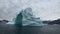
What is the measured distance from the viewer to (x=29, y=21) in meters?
3.45

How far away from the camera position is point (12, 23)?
3.77 metres

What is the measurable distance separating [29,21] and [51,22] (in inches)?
53.1

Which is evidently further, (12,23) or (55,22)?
(55,22)

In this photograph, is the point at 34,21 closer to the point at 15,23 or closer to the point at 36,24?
the point at 36,24

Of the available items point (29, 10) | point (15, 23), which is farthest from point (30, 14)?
point (15, 23)

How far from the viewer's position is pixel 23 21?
347 cm

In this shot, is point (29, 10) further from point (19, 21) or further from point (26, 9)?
point (19, 21)

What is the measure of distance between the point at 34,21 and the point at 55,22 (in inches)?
50.9

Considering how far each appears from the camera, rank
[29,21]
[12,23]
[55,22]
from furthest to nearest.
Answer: [55,22] < [12,23] < [29,21]

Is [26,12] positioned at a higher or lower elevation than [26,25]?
higher

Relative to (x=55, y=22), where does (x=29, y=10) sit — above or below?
above

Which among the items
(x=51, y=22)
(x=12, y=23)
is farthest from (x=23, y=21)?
(x=51, y=22)

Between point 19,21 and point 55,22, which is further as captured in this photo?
point 55,22

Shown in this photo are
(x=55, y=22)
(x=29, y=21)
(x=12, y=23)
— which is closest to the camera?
(x=29, y=21)
